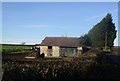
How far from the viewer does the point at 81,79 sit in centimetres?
859

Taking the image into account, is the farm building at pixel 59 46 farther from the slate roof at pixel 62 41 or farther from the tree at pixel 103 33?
the tree at pixel 103 33

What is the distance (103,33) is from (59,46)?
753 centimetres

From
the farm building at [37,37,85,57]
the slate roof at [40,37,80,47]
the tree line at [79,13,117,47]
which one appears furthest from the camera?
the tree line at [79,13,117,47]

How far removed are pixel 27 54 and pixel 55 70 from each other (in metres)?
9.59

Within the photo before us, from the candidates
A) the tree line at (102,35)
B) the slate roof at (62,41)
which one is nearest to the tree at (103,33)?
the tree line at (102,35)

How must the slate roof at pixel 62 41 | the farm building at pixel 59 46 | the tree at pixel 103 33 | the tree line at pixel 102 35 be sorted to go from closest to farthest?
the farm building at pixel 59 46, the slate roof at pixel 62 41, the tree line at pixel 102 35, the tree at pixel 103 33

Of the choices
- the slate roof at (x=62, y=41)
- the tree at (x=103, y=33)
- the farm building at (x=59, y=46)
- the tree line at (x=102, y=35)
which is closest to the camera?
the farm building at (x=59, y=46)

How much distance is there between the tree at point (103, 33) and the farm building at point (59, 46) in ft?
11.2

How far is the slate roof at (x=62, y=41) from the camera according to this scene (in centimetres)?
3053

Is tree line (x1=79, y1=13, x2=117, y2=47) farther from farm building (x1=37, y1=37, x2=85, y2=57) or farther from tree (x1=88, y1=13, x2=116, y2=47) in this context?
farm building (x1=37, y1=37, x2=85, y2=57)

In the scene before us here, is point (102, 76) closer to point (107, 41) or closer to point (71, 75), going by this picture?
point (71, 75)

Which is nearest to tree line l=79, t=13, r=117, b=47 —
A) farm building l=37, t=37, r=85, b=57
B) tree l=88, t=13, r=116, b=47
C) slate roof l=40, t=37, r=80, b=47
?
tree l=88, t=13, r=116, b=47

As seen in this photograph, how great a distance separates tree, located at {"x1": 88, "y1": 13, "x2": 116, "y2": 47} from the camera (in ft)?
110

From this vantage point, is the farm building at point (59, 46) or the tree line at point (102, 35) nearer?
the farm building at point (59, 46)
